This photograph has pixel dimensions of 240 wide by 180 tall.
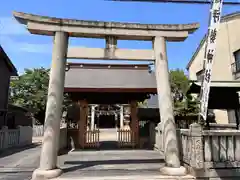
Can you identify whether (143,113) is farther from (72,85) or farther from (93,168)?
(93,168)

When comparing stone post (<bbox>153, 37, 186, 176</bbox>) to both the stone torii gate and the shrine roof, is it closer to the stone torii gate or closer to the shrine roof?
the stone torii gate

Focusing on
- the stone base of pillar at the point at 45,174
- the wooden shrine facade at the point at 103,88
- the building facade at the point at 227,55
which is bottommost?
the stone base of pillar at the point at 45,174

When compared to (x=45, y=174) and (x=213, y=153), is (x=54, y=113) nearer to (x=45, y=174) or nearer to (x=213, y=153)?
(x=45, y=174)

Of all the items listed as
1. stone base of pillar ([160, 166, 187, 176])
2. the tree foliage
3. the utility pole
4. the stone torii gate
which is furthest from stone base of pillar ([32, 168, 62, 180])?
the tree foliage

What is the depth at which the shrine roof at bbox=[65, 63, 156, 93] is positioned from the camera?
12.5 m

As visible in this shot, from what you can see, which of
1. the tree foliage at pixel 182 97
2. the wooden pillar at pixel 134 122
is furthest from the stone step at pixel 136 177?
the tree foliage at pixel 182 97

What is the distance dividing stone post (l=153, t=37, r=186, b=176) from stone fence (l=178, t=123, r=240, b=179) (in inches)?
18.0

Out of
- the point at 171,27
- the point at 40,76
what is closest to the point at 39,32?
the point at 171,27

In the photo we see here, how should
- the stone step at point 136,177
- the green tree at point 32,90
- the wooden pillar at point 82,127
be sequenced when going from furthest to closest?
the green tree at point 32,90 < the wooden pillar at point 82,127 < the stone step at point 136,177

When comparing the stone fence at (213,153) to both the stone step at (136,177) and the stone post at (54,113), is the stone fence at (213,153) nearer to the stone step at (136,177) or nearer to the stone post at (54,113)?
the stone step at (136,177)

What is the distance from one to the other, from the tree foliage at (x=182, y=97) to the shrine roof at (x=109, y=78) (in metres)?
3.03

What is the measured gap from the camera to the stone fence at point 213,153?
6191mm

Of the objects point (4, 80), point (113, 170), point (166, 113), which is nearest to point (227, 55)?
point (166, 113)

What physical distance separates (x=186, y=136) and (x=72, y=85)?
7.75 metres
